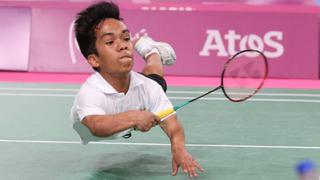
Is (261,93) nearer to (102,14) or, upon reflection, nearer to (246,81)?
(246,81)

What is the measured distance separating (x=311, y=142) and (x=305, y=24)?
3.69 metres

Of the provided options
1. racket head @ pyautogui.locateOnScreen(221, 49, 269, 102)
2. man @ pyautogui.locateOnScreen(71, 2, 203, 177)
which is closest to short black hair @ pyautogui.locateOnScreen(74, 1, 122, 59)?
man @ pyautogui.locateOnScreen(71, 2, 203, 177)

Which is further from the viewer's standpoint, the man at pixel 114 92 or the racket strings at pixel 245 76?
the racket strings at pixel 245 76

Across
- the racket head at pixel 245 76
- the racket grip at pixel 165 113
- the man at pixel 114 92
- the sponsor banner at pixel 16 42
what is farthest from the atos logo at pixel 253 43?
the racket grip at pixel 165 113

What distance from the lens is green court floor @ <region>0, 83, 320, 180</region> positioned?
3.42 metres

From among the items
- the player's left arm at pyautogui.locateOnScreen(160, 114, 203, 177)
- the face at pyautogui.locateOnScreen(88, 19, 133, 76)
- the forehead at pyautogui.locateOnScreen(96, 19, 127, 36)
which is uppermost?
the forehead at pyautogui.locateOnScreen(96, 19, 127, 36)

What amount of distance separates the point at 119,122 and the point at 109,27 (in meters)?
0.49

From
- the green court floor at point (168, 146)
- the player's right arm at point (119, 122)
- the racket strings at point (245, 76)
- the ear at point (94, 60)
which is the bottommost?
the green court floor at point (168, 146)

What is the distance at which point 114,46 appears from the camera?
315 centimetres

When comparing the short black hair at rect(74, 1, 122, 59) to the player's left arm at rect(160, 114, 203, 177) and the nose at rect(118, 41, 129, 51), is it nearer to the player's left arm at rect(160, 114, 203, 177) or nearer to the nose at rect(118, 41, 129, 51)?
the nose at rect(118, 41, 129, 51)

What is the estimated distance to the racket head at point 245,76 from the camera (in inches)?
154

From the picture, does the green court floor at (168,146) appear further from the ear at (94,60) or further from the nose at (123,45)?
the nose at (123,45)

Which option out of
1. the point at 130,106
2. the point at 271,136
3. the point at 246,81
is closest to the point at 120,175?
the point at 130,106

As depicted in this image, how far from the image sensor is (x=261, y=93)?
6.30 metres
